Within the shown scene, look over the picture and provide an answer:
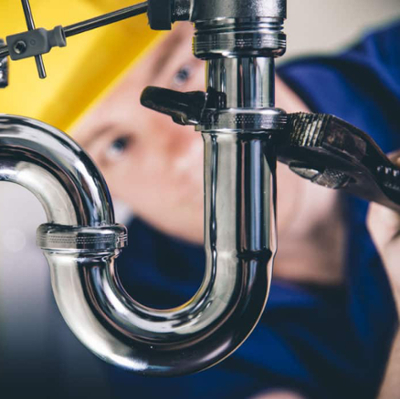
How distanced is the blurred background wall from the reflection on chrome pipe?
62 cm

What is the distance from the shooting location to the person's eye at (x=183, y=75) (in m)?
1.07

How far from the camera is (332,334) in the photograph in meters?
1.17

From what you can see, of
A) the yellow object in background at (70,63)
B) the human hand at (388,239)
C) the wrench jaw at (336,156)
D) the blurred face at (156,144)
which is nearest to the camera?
the wrench jaw at (336,156)

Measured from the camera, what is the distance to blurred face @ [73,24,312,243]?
103cm

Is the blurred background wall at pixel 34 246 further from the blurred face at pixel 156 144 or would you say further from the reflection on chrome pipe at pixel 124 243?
the reflection on chrome pipe at pixel 124 243

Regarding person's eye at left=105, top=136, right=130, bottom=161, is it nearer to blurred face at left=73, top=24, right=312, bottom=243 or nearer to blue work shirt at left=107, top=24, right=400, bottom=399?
blurred face at left=73, top=24, right=312, bottom=243

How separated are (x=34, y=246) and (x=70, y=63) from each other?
34 cm

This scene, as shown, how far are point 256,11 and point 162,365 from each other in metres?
0.25

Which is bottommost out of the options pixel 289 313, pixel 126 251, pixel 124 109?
pixel 289 313

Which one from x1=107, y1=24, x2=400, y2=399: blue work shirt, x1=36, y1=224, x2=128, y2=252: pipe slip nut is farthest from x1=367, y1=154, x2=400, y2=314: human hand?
x1=36, y1=224, x2=128, y2=252: pipe slip nut

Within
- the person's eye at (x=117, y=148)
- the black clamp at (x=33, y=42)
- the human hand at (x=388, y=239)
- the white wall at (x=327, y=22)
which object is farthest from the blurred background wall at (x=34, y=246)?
the black clamp at (x=33, y=42)

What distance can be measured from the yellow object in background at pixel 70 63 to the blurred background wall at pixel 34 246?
3 cm

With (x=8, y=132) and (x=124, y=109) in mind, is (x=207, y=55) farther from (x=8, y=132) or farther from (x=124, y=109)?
(x=124, y=109)

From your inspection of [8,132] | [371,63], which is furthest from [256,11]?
[371,63]
